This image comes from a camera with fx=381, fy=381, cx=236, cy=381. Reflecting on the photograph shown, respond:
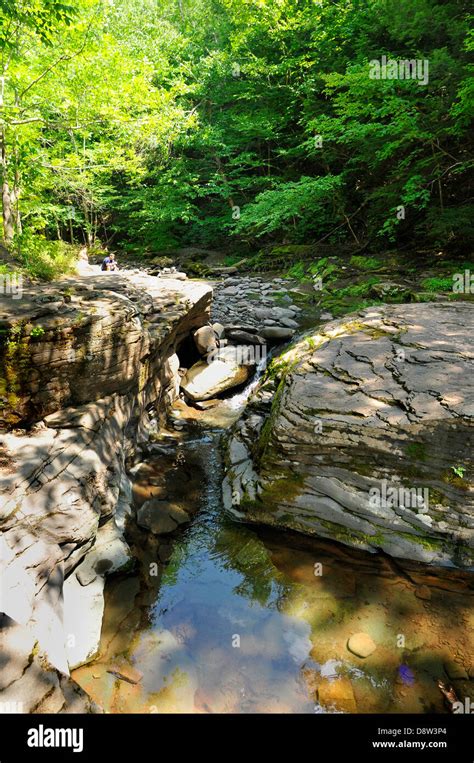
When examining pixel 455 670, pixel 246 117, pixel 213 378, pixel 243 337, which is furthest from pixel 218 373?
pixel 246 117

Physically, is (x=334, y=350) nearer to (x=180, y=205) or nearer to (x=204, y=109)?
(x=180, y=205)

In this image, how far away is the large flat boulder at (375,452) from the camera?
13.8 feet

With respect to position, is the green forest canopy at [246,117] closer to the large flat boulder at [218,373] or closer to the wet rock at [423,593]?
the large flat boulder at [218,373]

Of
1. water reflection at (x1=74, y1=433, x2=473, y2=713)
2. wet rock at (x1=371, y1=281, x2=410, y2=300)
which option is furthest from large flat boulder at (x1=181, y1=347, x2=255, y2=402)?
wet rock at (x1=371, y1=281, x2=410, y2=300)

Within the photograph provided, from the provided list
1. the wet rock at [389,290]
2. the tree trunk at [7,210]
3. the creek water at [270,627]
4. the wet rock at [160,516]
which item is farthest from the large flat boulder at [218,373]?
the tree trunk at [7,210]

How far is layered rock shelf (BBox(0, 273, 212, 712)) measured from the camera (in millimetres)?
2820

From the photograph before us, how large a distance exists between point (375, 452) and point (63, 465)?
11.9 feet

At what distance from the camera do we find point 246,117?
17.9m

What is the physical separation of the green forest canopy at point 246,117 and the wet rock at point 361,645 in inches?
329

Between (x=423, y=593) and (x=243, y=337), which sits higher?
(x=243, y=337)

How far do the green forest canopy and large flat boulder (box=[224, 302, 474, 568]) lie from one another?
6410 mm

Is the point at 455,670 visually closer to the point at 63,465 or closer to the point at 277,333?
the point at 63,465
